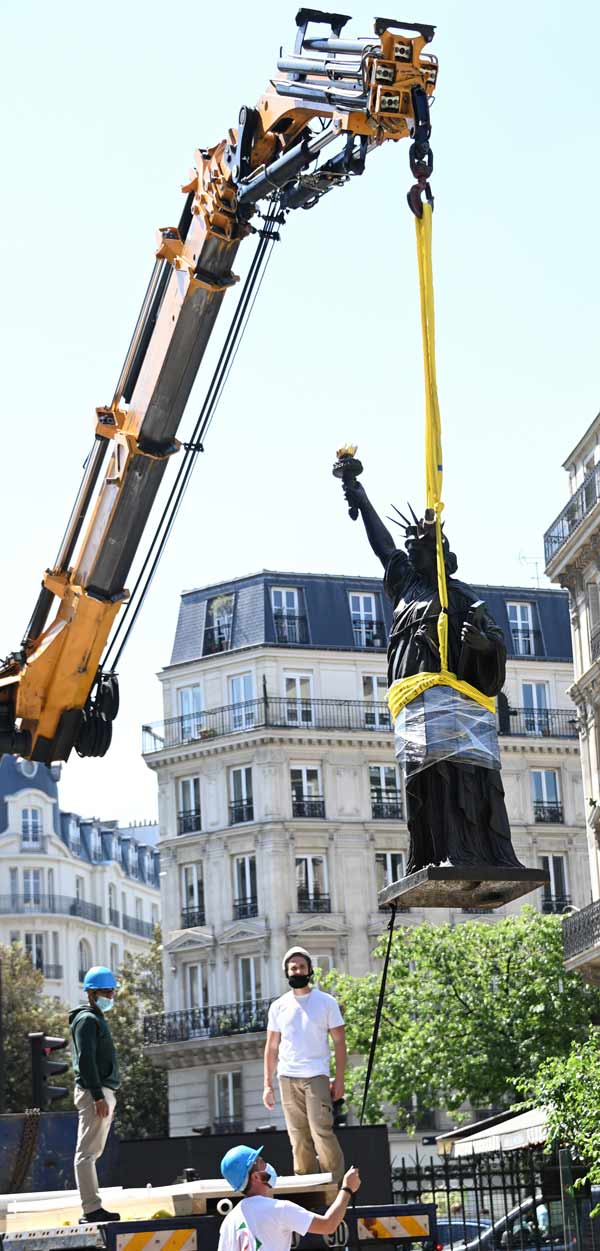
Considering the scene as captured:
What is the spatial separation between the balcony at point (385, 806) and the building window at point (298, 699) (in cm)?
299

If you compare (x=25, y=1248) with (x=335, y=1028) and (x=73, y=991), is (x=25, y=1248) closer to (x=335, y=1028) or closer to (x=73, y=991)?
(x=335, y=1028)

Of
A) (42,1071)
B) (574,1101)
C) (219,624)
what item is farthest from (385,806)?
(42,1071)

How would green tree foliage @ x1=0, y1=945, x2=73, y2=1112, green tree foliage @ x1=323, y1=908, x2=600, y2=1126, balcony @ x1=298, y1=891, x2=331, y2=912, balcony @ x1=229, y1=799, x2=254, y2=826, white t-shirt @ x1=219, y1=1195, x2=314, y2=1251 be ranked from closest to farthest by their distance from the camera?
white t-shirt @ x1=219, y1=1195, x2=314, y2=1251
green tree foliage @ x1=323, y1=908, x2=600, y2=1126
balcony @ x1=298, y1=891, x2=331, y2=912
balcony @ x1=229, y1=799, x2=254, y2=826
green tree foliage @ x1=0, y1=945, x2=73, y2=1112

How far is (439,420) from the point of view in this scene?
39.8 ft

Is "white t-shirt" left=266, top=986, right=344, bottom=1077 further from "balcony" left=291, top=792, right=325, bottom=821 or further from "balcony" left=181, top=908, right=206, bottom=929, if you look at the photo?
"balcony" left=181, top=908, right=206, bottom=929

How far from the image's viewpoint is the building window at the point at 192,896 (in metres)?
61.6

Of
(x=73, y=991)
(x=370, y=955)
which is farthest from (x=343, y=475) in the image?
(x=73, y=991)

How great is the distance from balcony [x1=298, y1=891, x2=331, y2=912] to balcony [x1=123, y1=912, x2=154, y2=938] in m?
33.2

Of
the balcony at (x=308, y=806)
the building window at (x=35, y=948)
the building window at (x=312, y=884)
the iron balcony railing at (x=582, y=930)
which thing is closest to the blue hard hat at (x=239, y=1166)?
the iron balcony railing at (x=582, y=930)

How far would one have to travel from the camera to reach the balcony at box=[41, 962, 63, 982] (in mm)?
81562

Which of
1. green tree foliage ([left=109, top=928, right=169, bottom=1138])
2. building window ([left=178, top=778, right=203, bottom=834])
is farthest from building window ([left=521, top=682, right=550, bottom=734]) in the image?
green tree foliage ([left=109, top=928, right=169, bottom=1138])

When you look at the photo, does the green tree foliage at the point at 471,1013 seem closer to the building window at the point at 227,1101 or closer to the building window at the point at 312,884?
the building window at the point at 312,884

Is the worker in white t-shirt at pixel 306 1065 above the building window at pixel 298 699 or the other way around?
the other way around

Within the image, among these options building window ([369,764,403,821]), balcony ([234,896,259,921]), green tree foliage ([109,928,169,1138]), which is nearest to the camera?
balcony ([234,896,259,921])
